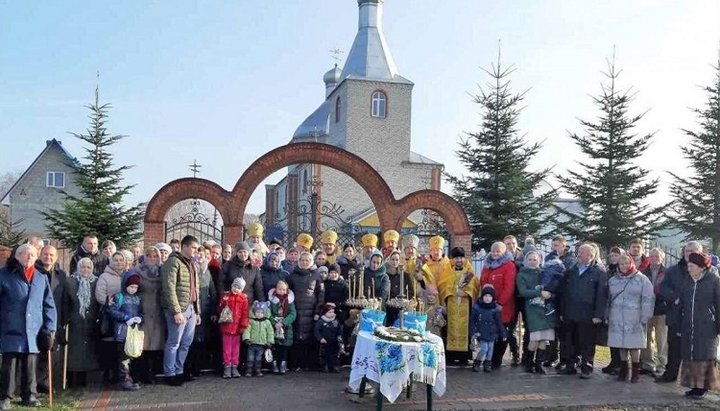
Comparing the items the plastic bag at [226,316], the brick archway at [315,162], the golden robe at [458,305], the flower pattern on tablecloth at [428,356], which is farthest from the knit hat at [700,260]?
the brick archway at [315,162]

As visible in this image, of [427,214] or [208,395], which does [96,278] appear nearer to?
[208,395]

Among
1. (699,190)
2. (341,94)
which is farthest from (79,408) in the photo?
(341,94)

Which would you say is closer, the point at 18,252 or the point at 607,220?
the point at 18,252

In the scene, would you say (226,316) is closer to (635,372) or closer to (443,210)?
(635,372)

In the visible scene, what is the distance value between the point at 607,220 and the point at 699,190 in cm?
416

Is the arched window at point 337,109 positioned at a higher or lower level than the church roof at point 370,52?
lower

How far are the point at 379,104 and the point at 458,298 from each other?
101 ft

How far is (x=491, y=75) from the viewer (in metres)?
23.0

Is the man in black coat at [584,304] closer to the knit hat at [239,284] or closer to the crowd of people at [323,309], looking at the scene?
the crowd of people at [323,309]

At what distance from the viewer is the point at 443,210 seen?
16297 millimetres

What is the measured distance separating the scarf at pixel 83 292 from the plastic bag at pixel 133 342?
0.61 m

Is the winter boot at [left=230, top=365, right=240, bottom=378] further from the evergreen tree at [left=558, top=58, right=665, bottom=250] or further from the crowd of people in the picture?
the evergreen tree at [left=558, top=58, right=665, bottom=250]

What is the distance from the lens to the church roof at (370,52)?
1580 inches

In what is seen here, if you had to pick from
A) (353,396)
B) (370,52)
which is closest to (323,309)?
(353,396)
